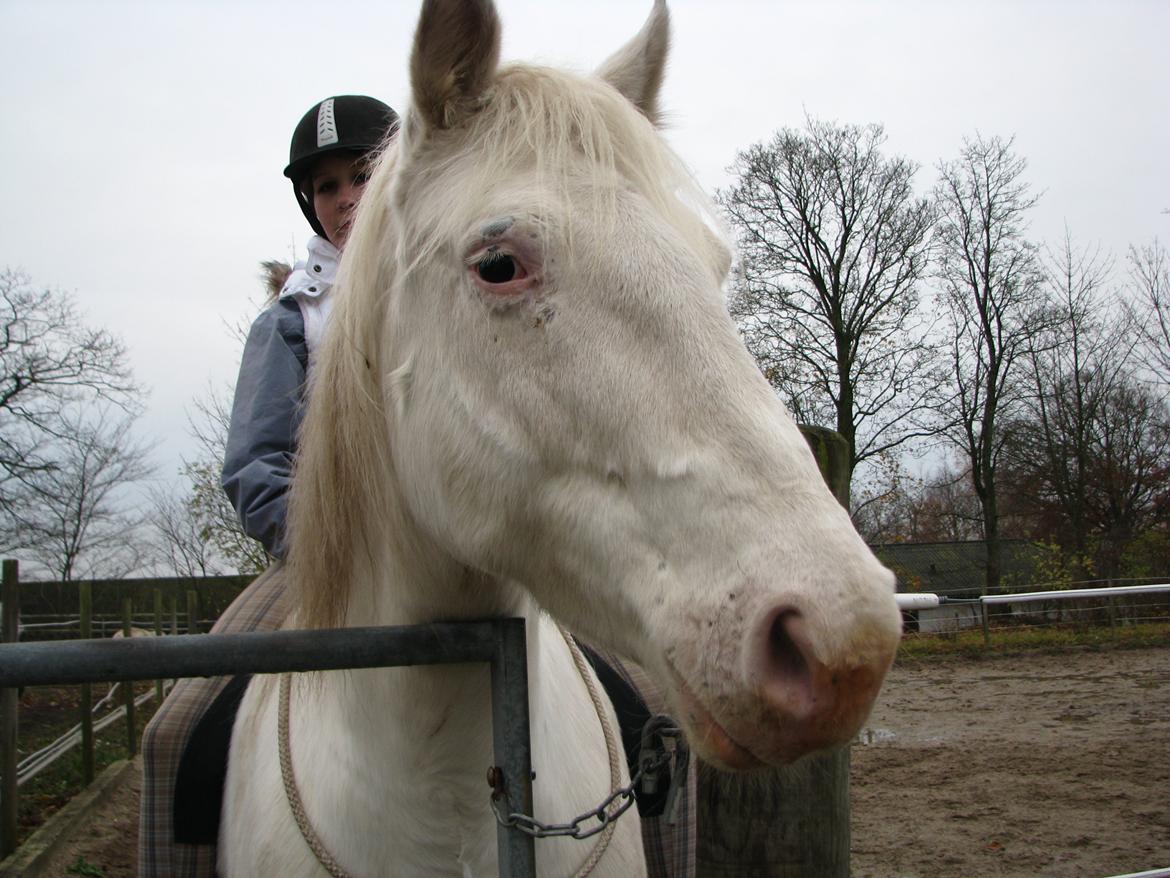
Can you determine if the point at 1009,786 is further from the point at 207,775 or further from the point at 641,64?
the point at 641,64

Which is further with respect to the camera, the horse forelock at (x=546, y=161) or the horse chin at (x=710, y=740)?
the horse forelock at (x=546, y=161)

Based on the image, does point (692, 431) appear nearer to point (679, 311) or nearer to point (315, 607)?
point (679, 311)

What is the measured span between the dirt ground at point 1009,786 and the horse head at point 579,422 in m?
4.92

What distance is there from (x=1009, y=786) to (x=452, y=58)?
7.40 m

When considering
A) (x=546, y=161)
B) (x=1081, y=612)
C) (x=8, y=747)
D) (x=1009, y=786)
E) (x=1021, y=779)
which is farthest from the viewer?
(x=1081, y=612)

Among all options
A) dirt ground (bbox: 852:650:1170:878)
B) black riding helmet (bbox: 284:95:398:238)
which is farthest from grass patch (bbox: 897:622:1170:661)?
black riding helmet (bbox: 284:95:398:238)

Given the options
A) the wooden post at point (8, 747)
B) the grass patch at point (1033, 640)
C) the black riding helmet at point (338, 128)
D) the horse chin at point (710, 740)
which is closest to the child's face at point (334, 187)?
the black riding helmet at point (338, 128)

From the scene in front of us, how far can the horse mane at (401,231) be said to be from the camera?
1571mm

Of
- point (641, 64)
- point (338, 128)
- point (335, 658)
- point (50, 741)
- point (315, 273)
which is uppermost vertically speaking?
point (338, 128)

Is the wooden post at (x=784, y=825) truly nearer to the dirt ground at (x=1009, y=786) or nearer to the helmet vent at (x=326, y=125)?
the helmet vent at (x=326, y=125)

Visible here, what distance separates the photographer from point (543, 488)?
56.6 inches

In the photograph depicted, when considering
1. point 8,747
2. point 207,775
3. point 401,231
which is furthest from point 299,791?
point 8,747

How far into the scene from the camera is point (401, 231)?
1659mm

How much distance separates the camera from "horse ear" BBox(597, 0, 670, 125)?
204 centimetres
